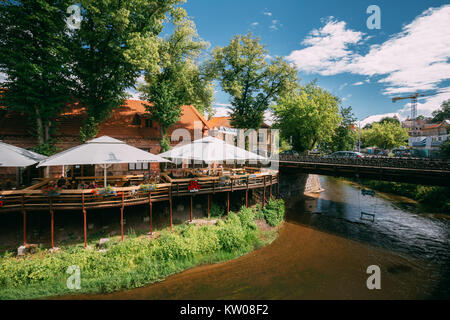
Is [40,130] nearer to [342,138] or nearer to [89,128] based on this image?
[89,128]

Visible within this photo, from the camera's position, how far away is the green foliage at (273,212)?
1532 centimetres

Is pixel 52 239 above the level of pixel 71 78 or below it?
below

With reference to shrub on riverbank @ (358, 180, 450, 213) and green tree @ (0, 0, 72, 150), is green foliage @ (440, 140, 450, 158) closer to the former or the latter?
shrub on riverbank @ (358, 180, 450, 213)

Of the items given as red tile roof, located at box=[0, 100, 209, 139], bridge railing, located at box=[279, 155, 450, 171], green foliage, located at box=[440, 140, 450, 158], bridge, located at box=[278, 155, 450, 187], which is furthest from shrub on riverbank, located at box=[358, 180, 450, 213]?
red tile roof, located at box=[0, 100, 209, 139]

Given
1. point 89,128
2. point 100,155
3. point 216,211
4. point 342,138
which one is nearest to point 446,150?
point 342,138

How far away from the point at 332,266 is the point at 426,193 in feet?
→ 75.1

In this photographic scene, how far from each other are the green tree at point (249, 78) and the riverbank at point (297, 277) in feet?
52.3

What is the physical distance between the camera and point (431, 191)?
23.0 m

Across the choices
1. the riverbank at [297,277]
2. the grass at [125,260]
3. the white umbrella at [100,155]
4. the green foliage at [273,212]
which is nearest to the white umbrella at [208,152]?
the white umbrella at [100,155]

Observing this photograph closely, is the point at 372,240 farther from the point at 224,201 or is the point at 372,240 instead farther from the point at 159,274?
the point at 159,274

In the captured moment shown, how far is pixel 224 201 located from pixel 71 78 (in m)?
15.1

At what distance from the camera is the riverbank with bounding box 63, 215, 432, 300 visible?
8164 mm

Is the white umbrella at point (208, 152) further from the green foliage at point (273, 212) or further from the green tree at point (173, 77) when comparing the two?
the green tree at point (173, 77)

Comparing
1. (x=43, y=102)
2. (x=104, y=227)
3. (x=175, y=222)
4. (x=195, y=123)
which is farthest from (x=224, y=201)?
(x=43, y=102)
